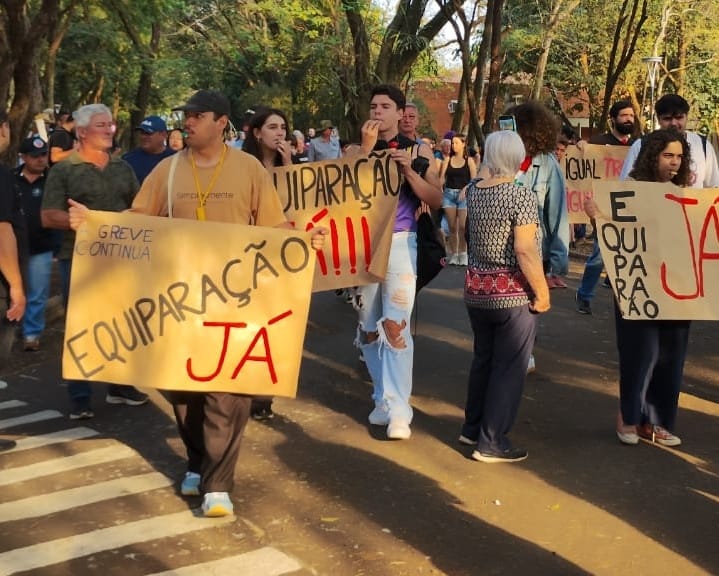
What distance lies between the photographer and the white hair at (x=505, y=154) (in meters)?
5.43

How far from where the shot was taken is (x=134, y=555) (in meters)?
4.45

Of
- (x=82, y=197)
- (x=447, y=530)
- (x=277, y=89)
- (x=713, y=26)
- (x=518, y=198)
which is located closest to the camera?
(x=447, y=530)

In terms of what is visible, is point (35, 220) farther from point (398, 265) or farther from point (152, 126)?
point (398, 265)

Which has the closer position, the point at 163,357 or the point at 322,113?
the point at 163,357

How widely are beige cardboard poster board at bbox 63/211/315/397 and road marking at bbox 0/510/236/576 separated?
2.05 ft

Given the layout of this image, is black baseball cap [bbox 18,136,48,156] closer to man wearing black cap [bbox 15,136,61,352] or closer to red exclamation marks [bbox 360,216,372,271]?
man wearing black cap [bbox 15,136,61,352]

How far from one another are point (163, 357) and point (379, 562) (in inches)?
53.4

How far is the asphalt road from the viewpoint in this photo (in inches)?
173

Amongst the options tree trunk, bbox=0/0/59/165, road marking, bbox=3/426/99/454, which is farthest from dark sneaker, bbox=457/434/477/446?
tree trunk, bbox=0/0/59/165

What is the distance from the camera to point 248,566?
170 inches

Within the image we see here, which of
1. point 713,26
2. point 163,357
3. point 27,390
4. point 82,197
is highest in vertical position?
point 713,26

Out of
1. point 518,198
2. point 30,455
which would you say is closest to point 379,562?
point 518,198

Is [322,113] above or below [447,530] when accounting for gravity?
above

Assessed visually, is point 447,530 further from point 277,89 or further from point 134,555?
point 277,89
